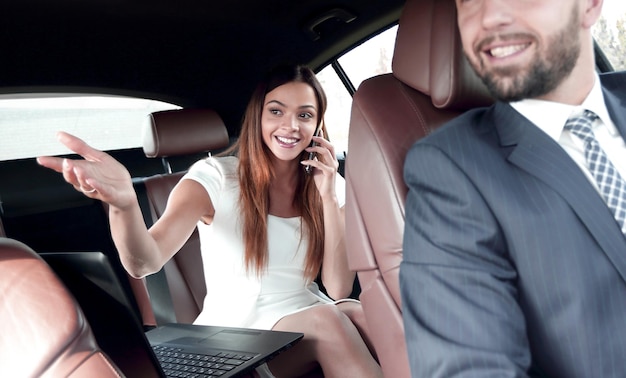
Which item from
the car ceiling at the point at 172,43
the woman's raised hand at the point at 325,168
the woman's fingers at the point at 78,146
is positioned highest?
the car ceiling at the point at 172,43

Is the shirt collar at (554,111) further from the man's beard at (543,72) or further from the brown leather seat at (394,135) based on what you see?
the brown leather seat at (394,135)

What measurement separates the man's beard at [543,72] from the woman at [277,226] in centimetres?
85

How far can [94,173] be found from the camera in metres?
1.29

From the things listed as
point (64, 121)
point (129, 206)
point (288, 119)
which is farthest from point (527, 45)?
point (64, 121)

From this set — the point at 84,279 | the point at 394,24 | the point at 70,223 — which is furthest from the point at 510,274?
the point at 70,223

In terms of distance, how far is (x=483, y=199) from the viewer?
3.92 ft

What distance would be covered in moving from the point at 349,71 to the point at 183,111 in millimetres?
986

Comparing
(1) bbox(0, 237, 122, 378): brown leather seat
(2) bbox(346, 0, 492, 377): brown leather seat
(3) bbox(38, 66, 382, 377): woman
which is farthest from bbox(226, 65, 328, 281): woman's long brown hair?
(1) bbox(0, 237, 122, 378): brown leather seat

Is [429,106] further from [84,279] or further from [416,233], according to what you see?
[84,279]

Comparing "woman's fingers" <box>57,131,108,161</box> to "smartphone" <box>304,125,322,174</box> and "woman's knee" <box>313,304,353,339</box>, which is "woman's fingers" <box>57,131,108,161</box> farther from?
"smartphone" <box>304,125,322,174</box>

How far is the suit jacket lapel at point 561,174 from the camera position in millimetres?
1124

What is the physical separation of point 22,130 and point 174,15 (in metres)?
0.83

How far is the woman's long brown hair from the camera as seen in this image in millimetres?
2045

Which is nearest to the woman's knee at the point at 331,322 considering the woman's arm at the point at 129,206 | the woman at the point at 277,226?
the woman at the point at 277,226
